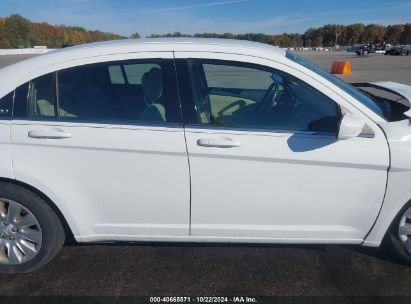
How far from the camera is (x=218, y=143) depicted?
2.45 meters

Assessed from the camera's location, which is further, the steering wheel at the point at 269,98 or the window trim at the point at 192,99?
the steering wheel at the point at 269,98

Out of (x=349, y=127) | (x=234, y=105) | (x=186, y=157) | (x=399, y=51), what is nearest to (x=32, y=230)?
(x=186, y=157)

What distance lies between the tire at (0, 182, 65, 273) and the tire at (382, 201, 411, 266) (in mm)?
2448

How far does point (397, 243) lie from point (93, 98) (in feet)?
8.18

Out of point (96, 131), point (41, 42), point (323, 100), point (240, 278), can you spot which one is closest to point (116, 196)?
point (96, 131)

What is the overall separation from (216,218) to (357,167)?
102 centimetres

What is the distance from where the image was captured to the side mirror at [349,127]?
7.65ft

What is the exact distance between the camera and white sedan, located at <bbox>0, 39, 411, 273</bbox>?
2.47 metres

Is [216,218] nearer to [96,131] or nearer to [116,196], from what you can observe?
[116,196]

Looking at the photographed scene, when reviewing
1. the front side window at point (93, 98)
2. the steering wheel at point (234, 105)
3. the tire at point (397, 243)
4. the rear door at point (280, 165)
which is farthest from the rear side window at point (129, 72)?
the tire at point (397, 243)

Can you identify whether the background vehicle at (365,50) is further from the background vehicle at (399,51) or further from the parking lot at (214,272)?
the parking lot at (214,272)

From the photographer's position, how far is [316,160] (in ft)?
8.06

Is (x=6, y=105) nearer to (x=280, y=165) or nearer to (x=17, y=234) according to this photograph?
(x=17, y=234)

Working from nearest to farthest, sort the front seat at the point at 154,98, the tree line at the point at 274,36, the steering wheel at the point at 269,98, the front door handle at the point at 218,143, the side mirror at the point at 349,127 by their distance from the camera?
the side mirror at the point at 349,127, the front door handle at the point at 218,143, the front seat at the point at 154,98, the steering wheel at the point at 269,98, the tree line at the point at 274,36
